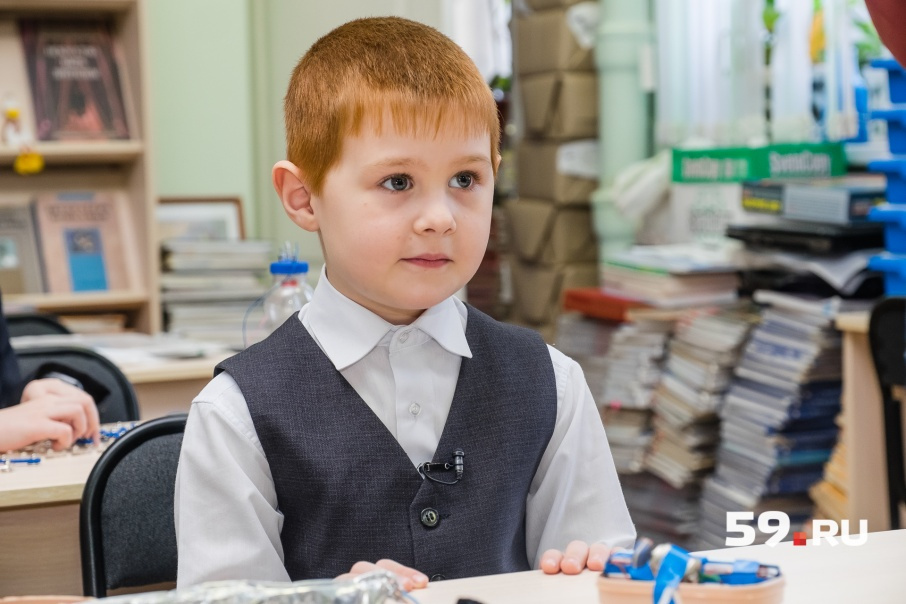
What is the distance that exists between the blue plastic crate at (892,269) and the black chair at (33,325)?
1.87 meters

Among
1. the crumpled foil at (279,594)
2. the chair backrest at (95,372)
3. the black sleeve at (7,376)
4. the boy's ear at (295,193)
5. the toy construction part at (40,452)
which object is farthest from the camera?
the chair backrest at (95,372)

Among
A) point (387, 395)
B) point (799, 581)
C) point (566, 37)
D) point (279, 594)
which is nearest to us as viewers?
point (279, 594)

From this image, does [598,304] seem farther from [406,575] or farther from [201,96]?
[406,575]

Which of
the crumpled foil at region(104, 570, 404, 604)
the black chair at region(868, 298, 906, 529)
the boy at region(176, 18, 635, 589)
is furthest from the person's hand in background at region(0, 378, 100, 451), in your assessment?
the black chair at region(868, 298, 906, 529)

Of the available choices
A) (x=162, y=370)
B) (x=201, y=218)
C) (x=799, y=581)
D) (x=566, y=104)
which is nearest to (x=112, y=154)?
(x=201, y=218)

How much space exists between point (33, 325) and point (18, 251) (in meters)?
0.82

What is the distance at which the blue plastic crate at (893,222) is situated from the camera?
2.58 meters

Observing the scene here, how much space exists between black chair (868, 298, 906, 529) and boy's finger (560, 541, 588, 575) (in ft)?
5.29

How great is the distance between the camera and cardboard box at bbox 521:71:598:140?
3.73m

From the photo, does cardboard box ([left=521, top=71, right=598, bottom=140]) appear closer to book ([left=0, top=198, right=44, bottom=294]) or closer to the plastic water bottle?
book ([left=0, top=198, right=44, bottom=294])

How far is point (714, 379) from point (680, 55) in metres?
1.06

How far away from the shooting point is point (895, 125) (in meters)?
2.64

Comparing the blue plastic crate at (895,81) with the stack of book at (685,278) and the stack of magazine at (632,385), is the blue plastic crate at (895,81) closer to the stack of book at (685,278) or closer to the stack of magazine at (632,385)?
the stack of book at (685,278)

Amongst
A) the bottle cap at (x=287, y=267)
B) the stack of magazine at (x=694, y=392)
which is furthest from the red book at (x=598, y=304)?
the bottle cap at (x=287, y=267)
